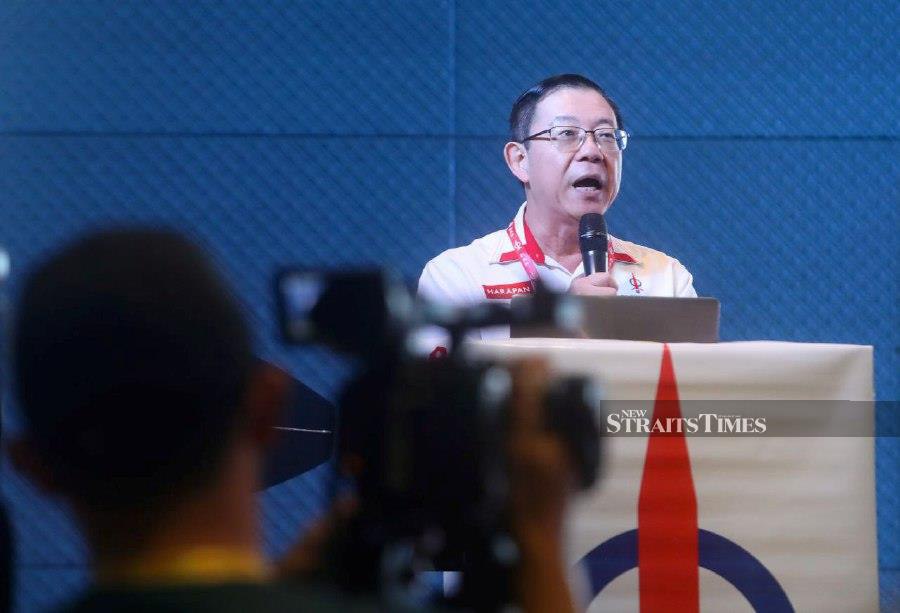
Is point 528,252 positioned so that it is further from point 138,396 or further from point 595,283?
point 138,396

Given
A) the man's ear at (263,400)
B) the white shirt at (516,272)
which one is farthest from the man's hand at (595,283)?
the man's ear at (263,400)

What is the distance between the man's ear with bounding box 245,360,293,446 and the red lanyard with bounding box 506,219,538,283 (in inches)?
65.1

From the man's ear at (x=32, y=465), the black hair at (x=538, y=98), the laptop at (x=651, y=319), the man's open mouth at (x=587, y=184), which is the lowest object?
the man's ear at (x=32, y=465)

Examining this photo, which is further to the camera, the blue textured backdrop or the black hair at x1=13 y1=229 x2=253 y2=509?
the blue textured backdrop

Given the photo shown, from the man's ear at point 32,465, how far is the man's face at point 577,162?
178cm

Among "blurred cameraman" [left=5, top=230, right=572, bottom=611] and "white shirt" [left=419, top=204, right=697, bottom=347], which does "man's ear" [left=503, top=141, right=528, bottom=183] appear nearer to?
"white shirt" [left=419, top=204, right=697, bottom=347]

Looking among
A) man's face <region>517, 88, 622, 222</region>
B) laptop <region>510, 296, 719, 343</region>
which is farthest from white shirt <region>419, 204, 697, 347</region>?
laptop <region>510, 296, 719, 343</region>

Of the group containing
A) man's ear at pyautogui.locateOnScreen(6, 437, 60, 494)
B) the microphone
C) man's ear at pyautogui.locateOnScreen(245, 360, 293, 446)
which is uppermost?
the microphone

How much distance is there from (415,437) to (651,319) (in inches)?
27.4

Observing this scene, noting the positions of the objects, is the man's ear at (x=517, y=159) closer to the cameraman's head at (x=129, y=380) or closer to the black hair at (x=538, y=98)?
the black hair at (x=538, y=98)

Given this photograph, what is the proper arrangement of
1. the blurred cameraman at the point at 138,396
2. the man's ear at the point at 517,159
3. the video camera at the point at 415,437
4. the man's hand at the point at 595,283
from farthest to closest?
the man's ear at the point at 517,159 → the man's hand at the point at 595,283 → the video camera at the point at 415,437 → the blurred cameraman at the point at 138,396

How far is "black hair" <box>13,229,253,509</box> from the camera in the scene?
2.38 ft

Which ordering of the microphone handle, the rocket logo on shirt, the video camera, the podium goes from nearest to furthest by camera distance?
the video camera → the podium → the microphone handle → the rocket logo on shirt

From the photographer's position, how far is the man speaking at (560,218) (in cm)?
243
